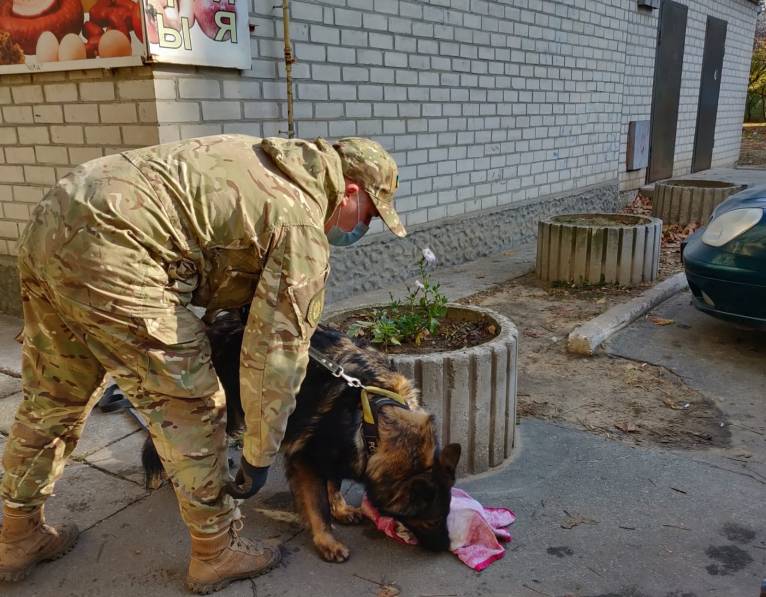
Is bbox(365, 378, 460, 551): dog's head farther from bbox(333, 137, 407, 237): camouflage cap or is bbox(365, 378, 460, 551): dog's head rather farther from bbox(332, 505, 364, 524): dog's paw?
bbox(333, 137, 407, 237): camouflage cap

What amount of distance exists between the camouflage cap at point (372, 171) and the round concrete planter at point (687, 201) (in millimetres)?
7885

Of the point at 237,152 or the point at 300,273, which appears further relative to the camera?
the point at 237,152

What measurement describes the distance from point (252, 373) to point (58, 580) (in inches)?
44.8

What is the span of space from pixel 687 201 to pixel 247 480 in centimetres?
857

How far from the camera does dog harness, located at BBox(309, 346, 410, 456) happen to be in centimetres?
233

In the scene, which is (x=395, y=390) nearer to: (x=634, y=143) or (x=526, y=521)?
(x=526, y=521)

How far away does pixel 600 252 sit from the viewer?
6238 mm

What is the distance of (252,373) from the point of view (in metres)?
1.97

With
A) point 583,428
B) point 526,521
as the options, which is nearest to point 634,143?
point 583,428

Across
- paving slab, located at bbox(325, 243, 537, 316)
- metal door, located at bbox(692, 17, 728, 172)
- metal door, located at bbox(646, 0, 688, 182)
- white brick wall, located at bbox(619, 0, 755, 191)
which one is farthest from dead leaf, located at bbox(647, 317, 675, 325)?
metal door, located at bbox(692, 17, 728, 172)

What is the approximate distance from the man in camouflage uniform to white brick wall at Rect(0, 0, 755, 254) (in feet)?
7.66

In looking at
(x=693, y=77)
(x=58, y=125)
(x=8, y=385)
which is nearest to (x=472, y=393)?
(x=8, y=385)

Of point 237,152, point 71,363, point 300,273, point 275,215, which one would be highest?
point 237,152

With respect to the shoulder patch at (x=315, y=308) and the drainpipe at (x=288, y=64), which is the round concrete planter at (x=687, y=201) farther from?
the shoulder patch at (x=315, y=308)
